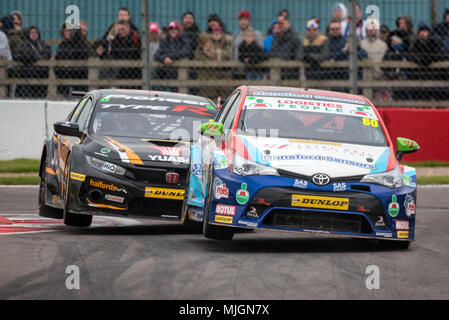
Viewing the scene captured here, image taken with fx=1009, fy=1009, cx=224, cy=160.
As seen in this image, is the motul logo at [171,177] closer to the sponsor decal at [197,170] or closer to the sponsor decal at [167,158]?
the sponsor decal at [167,158]

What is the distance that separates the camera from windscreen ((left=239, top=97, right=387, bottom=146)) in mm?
9109

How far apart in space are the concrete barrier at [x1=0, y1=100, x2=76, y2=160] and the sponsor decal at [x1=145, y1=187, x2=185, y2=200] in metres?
7.44

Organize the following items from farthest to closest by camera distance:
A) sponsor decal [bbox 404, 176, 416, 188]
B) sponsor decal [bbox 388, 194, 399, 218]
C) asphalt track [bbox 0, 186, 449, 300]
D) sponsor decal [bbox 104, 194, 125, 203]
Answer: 1. sponsor decal [bbox 104, 194, 125, 203]
2. sponsor decal [bbox 404, 176, 416, 188]
3. sponsor decal [bbox 388, 194, 399, 218]
4. asphalt track [bbox 0, 186, 449, 300]

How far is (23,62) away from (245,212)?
30.7 ft

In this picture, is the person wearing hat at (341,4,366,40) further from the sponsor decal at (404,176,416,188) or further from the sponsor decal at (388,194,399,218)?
the sponsor decal at (388,194,399,218)

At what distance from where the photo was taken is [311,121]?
30.5 feet

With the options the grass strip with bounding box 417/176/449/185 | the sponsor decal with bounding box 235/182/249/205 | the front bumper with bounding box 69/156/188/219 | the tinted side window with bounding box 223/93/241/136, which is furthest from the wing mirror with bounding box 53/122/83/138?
the grass strip with bounding box 417/176/449/185

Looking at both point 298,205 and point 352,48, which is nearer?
point 298,205

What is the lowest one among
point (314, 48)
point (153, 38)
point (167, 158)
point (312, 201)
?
point (312, 201)

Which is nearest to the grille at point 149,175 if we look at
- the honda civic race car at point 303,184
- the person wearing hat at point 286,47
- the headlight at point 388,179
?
the honda civic race car at point 303,184

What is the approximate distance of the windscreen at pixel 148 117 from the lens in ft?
34.7

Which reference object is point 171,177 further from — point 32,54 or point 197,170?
point 32,54

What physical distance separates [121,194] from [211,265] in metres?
2.34

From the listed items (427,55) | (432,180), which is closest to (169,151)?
(432,180)
